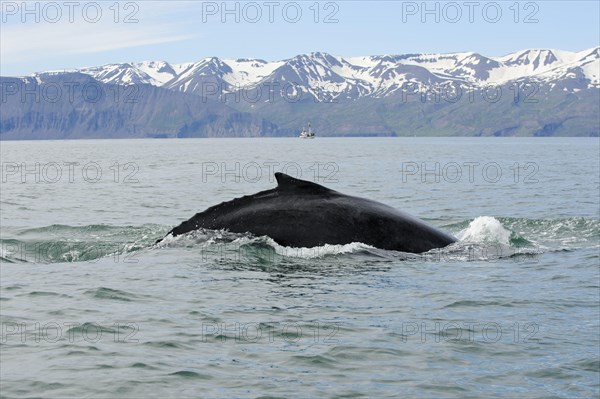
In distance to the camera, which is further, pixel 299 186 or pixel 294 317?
pixel 299 186

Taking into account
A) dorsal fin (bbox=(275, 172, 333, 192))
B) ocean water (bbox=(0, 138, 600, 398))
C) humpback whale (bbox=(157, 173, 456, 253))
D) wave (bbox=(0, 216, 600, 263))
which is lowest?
ocean water (bbox=(0, 138, 600, 398))

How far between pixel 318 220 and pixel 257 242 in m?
1.21

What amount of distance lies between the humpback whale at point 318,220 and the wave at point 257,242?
18 cm

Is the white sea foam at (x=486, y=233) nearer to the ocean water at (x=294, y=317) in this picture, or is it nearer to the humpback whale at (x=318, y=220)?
the ocean water at (x=294, y=317)

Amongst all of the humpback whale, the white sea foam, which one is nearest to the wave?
the white sea foam

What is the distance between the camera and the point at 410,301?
12.0 meters

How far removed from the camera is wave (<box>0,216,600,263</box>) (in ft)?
49.2

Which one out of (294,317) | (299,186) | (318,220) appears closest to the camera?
(294,317)

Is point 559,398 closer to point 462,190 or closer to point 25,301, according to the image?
point 25,301

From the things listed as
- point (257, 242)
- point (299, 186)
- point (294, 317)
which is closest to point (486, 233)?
point (299, 186)

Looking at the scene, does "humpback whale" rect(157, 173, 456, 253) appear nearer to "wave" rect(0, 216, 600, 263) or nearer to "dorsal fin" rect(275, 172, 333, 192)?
"dorsal fin" rect(275, 172, 333, 192)

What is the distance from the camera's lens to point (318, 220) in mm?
15039

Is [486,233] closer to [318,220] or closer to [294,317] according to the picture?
[318,220]

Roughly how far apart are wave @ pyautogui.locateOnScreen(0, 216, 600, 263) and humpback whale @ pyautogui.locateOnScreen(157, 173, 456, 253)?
0.18 metres
